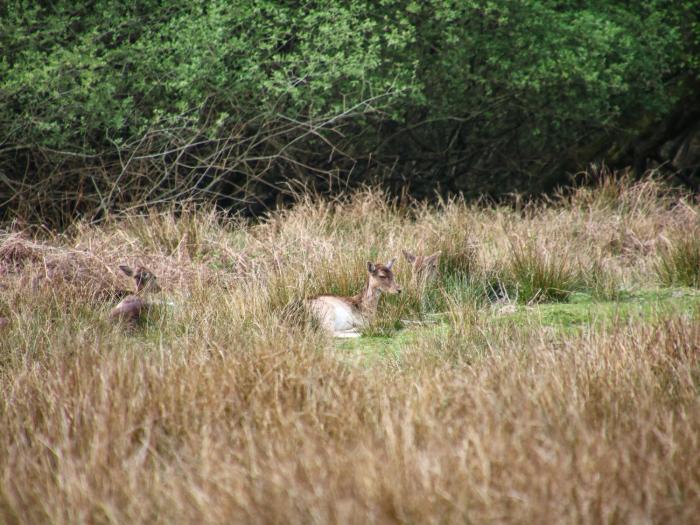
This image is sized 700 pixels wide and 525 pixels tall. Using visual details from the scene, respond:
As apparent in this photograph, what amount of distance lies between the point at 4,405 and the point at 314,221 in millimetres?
6358

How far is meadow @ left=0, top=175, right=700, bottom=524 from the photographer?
324 cm

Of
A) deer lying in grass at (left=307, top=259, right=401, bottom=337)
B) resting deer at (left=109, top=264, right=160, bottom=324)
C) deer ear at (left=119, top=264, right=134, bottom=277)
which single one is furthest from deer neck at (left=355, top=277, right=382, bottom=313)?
deer ear at (left=119, top=264, right=134, bottom=277)

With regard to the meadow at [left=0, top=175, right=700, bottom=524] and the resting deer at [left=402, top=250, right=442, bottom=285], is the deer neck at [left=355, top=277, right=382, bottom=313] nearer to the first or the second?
the meadow at [left=0, top=175, right=700, bottom=524]

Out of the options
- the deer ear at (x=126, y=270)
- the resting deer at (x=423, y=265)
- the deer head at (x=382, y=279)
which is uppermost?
the deer head at (x=382, y=279)

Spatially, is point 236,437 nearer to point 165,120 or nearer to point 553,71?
point 165,120

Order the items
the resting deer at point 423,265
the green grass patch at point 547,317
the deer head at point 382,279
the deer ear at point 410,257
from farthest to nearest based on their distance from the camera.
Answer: the deer ear at point 410,257 → the resting deer at point 423,265 → the deer head at point 382,279 → the green grass patch at point 547,317

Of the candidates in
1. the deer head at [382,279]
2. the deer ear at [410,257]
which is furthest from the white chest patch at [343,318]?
the deer ear at [410,257]

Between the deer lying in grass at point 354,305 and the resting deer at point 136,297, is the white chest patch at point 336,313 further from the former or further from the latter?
the resting deer at point 136,297

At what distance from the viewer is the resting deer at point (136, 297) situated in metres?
7.21

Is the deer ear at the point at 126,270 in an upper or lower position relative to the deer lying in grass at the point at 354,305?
lower

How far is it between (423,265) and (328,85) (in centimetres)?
468

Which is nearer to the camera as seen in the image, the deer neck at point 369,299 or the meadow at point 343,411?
the meadow at point 343,411

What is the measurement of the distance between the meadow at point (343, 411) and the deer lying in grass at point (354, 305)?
113 millimetres

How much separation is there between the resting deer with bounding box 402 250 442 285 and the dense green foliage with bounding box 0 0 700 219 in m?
3.97
